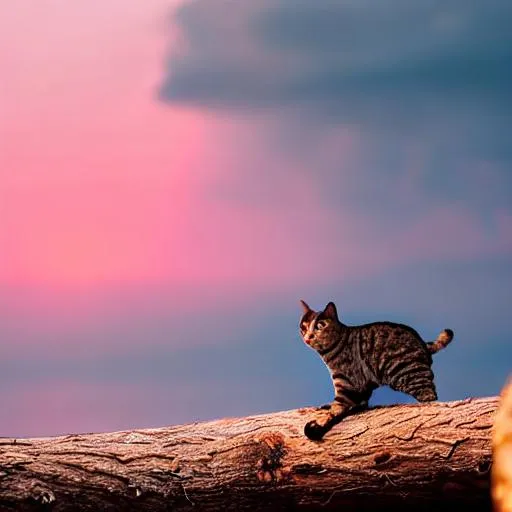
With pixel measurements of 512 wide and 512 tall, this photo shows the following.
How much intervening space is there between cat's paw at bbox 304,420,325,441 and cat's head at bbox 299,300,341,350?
0.47m

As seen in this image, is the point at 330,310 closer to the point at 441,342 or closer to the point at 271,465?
the point at 441,342

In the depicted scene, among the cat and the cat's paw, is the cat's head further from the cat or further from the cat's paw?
the cat's paw

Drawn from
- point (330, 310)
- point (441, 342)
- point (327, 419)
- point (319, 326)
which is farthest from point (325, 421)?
point (441, 342)

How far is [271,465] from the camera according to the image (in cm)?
486

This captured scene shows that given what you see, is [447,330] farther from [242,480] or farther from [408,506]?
[242,480]

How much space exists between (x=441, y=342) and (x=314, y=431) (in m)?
0.95

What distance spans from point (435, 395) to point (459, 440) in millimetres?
396

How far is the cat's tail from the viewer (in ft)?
16.3

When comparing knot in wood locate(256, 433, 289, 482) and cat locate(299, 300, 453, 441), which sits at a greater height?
cat locate(299, 300, 453, 441)

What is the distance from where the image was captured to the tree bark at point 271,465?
181 inches

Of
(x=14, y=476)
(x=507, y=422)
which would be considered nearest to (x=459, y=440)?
(x=14, y=476)

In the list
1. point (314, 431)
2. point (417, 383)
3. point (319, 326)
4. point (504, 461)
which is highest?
point (319, 326)

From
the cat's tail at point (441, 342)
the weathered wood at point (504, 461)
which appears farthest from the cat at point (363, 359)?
the weathered wood at point (504, 461)

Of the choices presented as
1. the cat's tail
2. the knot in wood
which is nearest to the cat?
the cat's tail
